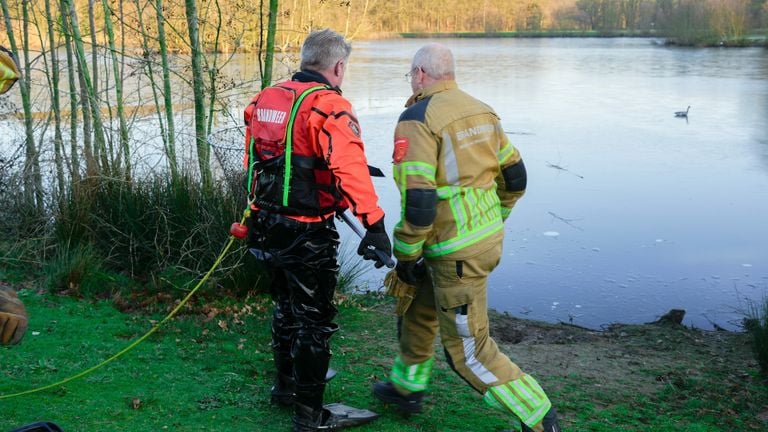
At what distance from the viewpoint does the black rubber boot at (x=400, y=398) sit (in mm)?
3523

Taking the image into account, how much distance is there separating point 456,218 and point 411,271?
30 centimetres

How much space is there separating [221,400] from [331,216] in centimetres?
109

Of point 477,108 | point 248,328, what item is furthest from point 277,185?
point 248,328

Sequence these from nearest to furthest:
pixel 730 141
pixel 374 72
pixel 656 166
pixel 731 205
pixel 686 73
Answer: pixel 731 205
pixel 656 166
pixel 730 141
pixel 374 72
pixel 686 73

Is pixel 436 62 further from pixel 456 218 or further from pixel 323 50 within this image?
pixel 456 218

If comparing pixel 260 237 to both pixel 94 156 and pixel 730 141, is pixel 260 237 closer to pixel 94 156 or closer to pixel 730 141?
pixel 94 156

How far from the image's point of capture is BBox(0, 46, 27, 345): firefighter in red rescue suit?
7.32 feet

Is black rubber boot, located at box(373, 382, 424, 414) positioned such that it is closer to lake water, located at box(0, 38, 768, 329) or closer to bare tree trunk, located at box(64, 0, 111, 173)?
lake water, located at box(0, 38, 768, 329)

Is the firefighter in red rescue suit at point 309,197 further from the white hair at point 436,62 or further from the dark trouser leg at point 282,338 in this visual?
the white hair at point 436,62

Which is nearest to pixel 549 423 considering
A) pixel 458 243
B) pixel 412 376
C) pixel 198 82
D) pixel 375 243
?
pixel 412 376

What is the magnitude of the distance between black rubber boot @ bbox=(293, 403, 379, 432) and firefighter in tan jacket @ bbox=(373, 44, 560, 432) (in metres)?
0.51

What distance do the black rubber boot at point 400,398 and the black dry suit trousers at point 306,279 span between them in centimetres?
42

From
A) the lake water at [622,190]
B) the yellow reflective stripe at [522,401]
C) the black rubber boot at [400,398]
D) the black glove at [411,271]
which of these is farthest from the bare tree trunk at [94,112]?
the yellow reflective stripe at [522,401]

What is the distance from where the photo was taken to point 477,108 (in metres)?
3.16
